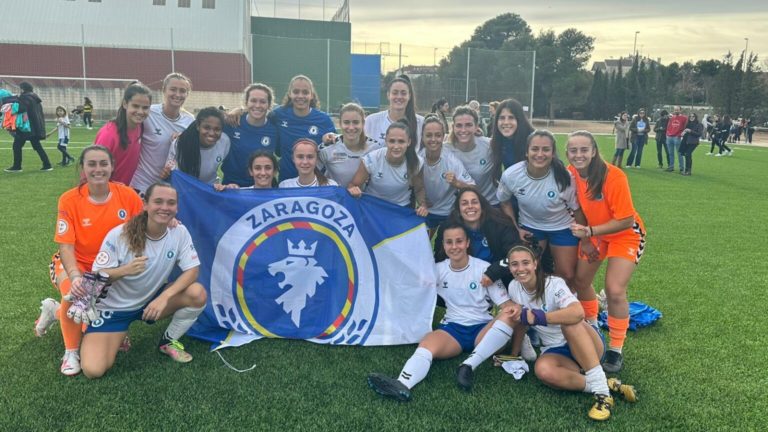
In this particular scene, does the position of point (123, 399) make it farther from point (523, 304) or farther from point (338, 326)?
point (523, 304)

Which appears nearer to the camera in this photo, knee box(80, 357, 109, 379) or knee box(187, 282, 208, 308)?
knee box(80, 357, 109, 379)

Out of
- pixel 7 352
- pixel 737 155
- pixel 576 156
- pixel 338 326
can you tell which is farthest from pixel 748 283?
pixel 737 155

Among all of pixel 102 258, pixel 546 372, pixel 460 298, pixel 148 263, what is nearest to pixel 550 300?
pixel 546 372

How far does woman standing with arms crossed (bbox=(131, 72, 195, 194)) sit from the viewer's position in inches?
202

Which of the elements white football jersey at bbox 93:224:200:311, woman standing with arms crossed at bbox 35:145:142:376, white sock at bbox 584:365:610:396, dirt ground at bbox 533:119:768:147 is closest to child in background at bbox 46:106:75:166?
woman standing with arms crossed at bbox 35:145:142:376

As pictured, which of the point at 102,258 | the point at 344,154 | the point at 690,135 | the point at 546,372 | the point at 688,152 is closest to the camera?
the point at 546,372

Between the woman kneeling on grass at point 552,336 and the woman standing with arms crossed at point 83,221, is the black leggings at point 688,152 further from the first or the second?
the woman standing with arms crossed at point 83,221

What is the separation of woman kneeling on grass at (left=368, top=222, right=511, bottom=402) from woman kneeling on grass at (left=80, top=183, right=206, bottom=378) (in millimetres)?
1765

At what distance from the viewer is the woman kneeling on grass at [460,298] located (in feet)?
13.6

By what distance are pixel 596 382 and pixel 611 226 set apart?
1.19m

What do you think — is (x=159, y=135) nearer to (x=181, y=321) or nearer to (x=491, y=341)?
(x=181, y=321)

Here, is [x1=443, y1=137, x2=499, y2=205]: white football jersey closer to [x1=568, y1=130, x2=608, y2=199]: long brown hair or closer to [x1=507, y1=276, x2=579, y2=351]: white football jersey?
[x1=568, y1=130, x2=608, y2=199]: long brown hair

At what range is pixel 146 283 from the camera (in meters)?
4.10

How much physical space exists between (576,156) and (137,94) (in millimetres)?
3602
